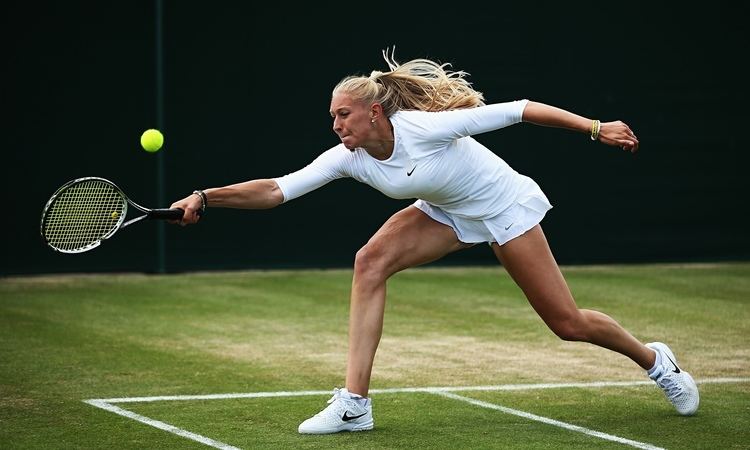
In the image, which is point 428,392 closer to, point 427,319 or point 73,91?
point 427,319

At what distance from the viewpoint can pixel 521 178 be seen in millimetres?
5691

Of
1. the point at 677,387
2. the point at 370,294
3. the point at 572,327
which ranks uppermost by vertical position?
the point at 370,294

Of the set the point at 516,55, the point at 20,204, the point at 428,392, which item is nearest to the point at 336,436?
the point at 428,392

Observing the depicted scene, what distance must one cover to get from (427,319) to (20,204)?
159 inches

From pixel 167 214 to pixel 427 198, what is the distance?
1.11m

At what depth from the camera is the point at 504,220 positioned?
548 centimetres

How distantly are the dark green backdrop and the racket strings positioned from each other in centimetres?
585

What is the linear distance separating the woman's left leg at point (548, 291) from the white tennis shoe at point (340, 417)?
0.84 meters

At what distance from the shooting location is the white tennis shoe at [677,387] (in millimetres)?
5648

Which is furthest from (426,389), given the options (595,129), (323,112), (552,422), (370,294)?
(323,112)

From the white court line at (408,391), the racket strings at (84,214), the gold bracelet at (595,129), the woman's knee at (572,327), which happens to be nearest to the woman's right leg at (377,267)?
the woman's knee at (572,327)

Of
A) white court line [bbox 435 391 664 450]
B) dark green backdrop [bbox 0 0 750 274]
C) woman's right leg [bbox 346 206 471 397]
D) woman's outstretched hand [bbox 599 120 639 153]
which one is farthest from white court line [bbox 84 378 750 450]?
dark green backdrop [bbox 0 0 750 274]

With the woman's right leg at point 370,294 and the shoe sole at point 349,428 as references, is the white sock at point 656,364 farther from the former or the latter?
the shoe sole at point 349,428

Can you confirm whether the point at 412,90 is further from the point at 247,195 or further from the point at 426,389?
the point at 426,389
